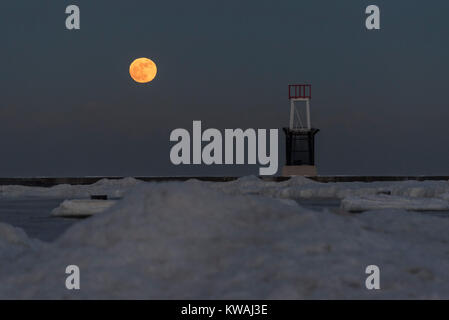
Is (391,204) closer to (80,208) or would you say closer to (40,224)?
(80,208)

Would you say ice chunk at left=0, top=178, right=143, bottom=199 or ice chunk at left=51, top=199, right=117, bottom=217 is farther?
ice chunk at left=0, top=178, right=143, bottom=199

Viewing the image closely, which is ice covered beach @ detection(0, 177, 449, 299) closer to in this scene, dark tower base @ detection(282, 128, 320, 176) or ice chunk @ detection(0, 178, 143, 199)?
ice chunk @ detection(0, 178, 143, 199)

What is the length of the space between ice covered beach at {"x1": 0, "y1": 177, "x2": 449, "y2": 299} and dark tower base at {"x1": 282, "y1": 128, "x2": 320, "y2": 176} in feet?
135

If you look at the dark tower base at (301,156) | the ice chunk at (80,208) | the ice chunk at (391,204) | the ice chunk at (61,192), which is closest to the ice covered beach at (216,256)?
the ice chunk at (80,208)

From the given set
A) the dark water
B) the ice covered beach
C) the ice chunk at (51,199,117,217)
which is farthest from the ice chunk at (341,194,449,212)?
the ice covered beach

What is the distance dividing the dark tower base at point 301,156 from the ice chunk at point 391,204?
1079 inches

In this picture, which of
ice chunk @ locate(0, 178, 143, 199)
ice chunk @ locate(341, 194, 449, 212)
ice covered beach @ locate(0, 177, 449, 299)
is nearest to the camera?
ice covered beach @ locate(0, 177, 449, 299)

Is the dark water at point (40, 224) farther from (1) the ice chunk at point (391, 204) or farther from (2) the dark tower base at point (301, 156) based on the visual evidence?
(2) the dark tower base at point (301, 156)

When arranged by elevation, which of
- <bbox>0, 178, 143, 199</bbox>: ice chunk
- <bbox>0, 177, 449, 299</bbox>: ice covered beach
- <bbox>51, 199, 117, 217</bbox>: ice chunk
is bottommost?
<bbox>0, 177, 449, 299</bbox>: ice covered beach

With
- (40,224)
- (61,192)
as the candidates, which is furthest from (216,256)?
(61,192)

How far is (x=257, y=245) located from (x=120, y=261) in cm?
164

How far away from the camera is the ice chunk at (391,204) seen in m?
20.6

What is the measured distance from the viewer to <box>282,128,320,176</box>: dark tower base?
49.6m
